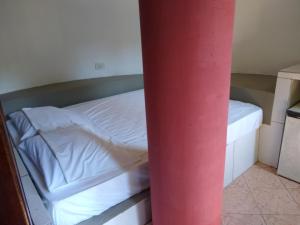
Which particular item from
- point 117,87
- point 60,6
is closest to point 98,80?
point 117,87

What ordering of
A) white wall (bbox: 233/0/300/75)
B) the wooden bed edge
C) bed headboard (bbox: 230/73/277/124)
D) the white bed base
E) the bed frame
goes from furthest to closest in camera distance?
white wall (bbox: 233/0/300/75), bed headboard (bbox: 230/73/277/124), the white bed base, the bed frame, the wooden bed edge

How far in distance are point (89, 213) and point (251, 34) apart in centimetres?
266

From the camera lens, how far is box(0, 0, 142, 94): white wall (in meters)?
2.30

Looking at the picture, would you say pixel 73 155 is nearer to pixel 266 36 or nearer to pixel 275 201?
pixel 275 201

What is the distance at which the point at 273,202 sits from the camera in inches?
74.1

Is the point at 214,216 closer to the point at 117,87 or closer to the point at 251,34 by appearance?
the point at 117,87

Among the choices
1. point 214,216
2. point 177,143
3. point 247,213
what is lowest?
point 247,213

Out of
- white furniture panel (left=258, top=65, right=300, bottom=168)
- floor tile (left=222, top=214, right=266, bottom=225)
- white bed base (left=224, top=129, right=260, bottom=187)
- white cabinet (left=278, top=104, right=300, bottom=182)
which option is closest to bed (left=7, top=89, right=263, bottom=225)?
white bed base (left=224, top=129, right=260, bottom=187)

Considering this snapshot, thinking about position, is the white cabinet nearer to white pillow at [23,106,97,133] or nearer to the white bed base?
the white bed base

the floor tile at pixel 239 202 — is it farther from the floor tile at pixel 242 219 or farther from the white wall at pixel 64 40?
the white wall at pixel 64 40

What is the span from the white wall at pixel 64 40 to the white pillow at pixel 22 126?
0.64 meters

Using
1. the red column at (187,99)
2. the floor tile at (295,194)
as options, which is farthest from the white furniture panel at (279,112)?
the red column at (187,99)

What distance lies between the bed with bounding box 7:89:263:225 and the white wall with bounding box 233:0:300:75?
2.54 ft

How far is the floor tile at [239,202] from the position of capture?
1.81m
